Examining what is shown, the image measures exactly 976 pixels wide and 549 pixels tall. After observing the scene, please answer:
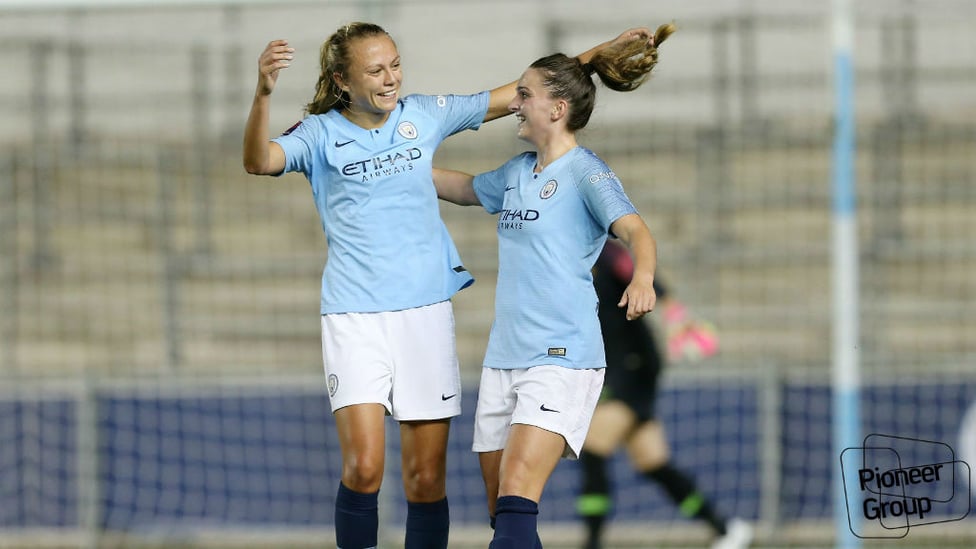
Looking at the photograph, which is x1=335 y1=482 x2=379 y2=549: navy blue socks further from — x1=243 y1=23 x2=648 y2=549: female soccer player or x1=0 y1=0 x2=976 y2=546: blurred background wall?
x1=0 y1=0 x2=976 y2=546: blurred background wall

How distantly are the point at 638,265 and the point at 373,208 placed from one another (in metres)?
0.91

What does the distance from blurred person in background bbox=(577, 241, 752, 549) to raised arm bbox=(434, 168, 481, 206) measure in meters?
3.08

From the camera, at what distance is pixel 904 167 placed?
10.1m

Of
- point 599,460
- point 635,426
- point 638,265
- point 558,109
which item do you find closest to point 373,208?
point 558,109

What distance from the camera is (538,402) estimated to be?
4.21 meters

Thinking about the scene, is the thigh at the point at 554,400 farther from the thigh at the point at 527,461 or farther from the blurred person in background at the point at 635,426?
the blurred person in background at the point at 635,426

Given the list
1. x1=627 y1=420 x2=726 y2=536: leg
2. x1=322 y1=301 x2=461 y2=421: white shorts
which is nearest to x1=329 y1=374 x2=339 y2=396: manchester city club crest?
x1=322 y1=301 x2=461 y2=421: white shorts

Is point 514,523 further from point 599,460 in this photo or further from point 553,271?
point 599,460

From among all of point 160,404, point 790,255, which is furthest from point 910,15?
point 160,404

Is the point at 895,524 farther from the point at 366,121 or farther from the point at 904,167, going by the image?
the point at 366,121

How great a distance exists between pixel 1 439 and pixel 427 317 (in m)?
4.90

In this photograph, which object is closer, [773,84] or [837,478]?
[837,478]

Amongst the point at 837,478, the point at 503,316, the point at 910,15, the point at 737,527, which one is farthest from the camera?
the point at 910,15

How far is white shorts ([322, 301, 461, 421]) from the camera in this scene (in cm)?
437
